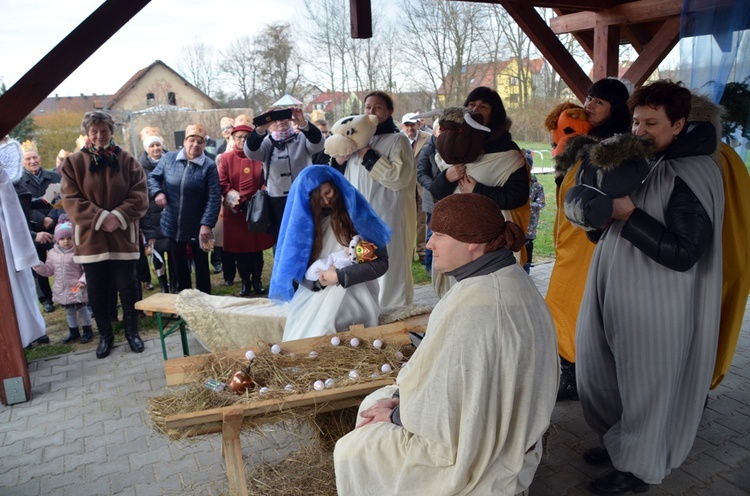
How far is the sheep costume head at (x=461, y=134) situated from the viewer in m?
4.06

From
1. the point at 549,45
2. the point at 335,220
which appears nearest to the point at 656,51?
the point at 549,45

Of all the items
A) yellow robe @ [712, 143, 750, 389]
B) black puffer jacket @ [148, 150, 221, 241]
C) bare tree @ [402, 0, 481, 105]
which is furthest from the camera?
bare tree @ [402, 0, 481, 105]

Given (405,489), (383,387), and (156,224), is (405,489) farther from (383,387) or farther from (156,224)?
(156,224)

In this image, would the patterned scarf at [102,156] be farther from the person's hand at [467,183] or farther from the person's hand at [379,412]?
the person's hand at [379,412]

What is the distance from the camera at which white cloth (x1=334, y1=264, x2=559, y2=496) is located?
75.2 inches

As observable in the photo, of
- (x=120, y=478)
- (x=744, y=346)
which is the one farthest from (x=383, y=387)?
(x=744, y=346)

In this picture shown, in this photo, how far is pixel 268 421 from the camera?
8.65 feet

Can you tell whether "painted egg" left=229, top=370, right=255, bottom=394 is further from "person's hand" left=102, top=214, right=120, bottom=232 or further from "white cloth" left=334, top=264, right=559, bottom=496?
"person's hand" left=102, top=214, right=120, bottom=232

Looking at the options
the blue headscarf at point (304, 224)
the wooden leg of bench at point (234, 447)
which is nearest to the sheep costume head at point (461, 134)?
the blue headscarf at point (304, 224)

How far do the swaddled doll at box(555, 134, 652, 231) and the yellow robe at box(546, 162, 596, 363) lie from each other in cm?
78

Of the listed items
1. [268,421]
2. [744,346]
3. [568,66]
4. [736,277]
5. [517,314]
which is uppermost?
[568,66]

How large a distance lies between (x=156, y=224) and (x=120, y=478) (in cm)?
387

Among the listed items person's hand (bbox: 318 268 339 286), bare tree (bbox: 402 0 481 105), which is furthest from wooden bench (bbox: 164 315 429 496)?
bare tree (bbox: 402 0 481 105)

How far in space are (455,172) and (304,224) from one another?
1.34 meters
